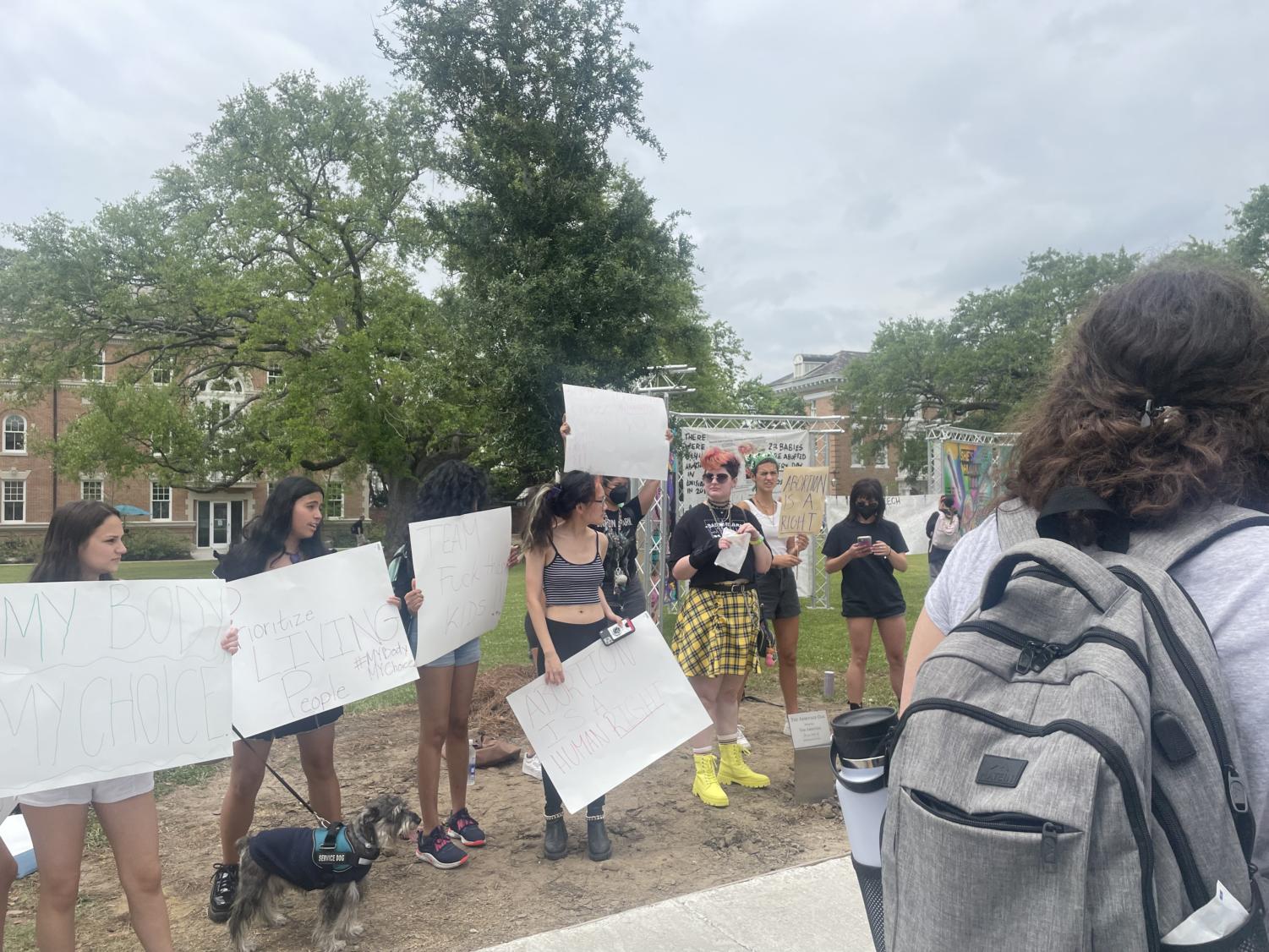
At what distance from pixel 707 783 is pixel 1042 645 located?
13.3 feet

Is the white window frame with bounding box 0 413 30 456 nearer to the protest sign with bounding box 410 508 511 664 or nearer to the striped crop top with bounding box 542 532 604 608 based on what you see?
the protest sign with bounding box 410 508 511 664

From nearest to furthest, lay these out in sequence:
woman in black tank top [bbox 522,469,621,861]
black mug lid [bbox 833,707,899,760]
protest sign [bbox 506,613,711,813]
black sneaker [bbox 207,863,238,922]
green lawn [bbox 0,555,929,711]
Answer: black mug lid [bbox 833,707,899,760], black sneaker [bbox 207,863,238,922], protest sign [bbox 506,613,711,813], woman in black tank top [bbox 522,469,621,861], green lawn [bbox 0,555,929,711]

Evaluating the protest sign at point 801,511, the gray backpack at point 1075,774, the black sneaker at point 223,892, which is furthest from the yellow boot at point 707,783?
the gray backpack at point 1075,774

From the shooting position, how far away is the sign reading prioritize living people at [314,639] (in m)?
3.32

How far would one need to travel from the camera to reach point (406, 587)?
12.7ft

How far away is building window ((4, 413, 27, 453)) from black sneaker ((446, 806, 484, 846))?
163 feet

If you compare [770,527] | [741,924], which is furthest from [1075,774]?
[770,527]

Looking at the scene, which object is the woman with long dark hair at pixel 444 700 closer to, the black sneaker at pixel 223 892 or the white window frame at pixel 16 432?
the black sneaker at pixel 223 892

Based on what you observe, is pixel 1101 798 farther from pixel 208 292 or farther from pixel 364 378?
pixel 208 292

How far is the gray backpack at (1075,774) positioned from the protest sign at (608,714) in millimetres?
2937

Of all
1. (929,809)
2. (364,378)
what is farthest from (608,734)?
(364,378)

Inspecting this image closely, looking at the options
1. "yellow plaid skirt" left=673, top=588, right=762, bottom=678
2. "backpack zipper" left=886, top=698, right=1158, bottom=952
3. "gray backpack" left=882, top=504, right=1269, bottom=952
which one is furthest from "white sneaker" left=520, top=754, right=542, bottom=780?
"backpack zipper" left=886, top=698, right=1158, bottom=952

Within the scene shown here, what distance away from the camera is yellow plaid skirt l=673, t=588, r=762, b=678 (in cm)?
492

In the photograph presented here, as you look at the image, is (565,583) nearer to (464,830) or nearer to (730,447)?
(464,830)
